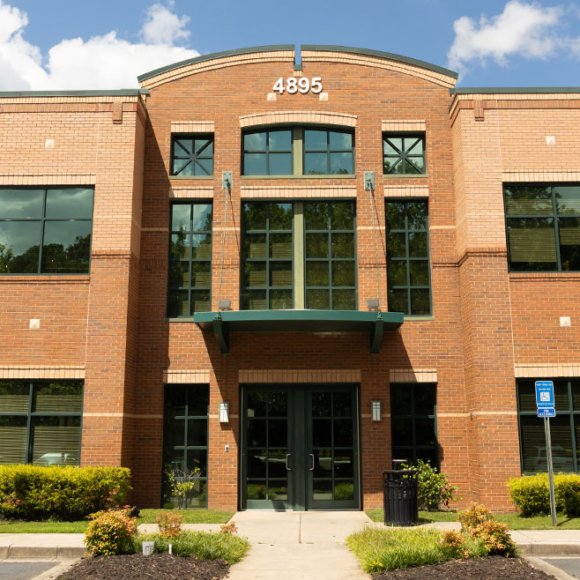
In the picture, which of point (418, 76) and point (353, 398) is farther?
point (418, 76)

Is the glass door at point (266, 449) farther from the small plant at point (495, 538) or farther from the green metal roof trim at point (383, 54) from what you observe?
the green metal roof trim at point (383, 54)

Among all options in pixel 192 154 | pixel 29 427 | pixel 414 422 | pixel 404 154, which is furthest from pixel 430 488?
pixel 192 154

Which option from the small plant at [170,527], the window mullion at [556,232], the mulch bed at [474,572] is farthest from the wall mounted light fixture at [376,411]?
the small plant at [170,527]

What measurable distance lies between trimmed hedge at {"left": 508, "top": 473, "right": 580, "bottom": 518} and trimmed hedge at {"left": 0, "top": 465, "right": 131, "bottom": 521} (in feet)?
26.8

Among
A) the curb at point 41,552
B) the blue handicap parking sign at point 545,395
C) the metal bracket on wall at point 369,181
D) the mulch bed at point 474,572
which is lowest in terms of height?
the curb at point 41,552


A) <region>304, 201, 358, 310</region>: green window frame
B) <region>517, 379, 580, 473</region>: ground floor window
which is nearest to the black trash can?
<region>517, 379, 580, 473</region>: ground floor window

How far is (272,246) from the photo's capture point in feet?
53.6

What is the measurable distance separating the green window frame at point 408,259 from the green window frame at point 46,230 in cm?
714

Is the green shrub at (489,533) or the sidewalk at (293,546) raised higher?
the green shrub at (489,533)

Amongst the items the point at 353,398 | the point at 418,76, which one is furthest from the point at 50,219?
the point at 418,76

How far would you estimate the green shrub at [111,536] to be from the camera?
9648 mm

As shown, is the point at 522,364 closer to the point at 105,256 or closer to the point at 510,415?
the point at 510,415

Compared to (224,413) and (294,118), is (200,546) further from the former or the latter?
(294,118)

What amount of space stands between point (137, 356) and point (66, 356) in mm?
1637
